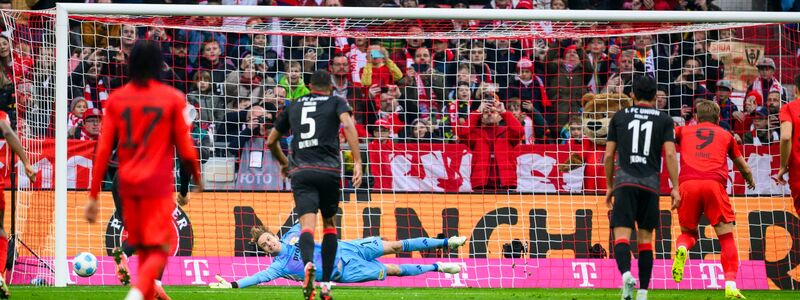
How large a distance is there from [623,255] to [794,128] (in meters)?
3.29

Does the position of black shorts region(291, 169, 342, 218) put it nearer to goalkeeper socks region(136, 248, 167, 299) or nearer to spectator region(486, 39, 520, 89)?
goalkeeper socks region(136, 248, 167, 299)

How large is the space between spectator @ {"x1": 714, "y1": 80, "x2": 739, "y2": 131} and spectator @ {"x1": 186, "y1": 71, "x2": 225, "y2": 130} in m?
6.92

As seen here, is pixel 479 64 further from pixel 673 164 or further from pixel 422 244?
pixel 673 164

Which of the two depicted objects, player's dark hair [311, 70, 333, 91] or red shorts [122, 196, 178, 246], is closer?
red shorts [122, 196, 178, 246]

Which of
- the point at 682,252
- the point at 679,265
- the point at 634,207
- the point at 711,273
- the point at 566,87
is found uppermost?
the point at 566,87

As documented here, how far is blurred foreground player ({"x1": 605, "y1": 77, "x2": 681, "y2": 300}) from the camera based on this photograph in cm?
1001

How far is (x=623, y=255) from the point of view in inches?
395

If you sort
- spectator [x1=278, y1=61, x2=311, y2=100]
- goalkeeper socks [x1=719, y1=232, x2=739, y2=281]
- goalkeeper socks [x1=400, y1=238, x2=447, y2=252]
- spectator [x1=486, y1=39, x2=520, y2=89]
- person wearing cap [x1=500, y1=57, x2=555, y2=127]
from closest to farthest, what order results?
goalkeeper socks [x1=719, y1=232, x2=739, y2=281], goalkeeper socks [x1=400, y1=238, x2=447, y2=252], spectator [x1=278, y1=61, x2=311, y2=100], person wearing cap [x1=500, y1=57, x2=555, y2=127], spectator [x1=486, y1=39, x2=520, y2=89]

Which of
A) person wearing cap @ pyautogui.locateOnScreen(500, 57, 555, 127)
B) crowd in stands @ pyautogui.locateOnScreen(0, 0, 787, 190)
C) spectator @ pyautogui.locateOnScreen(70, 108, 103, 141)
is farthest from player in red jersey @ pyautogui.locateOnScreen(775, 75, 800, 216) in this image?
spectator @ pyautogui.locateOnScreen(70, 108, 103, 141)

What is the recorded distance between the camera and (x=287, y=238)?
1344 cm

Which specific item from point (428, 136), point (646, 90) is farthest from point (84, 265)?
point (646, 90)

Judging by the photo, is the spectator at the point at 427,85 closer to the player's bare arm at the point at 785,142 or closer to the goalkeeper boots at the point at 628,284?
the player's bare arm at the point at 785,142

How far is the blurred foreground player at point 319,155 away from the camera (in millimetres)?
9914

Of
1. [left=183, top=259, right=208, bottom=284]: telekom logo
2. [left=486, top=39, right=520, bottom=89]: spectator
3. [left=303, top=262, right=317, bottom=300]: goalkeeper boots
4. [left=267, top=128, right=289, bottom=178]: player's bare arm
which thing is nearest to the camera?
[left=303, top=262, right=317, bottom=300]: goalkeeper boots
